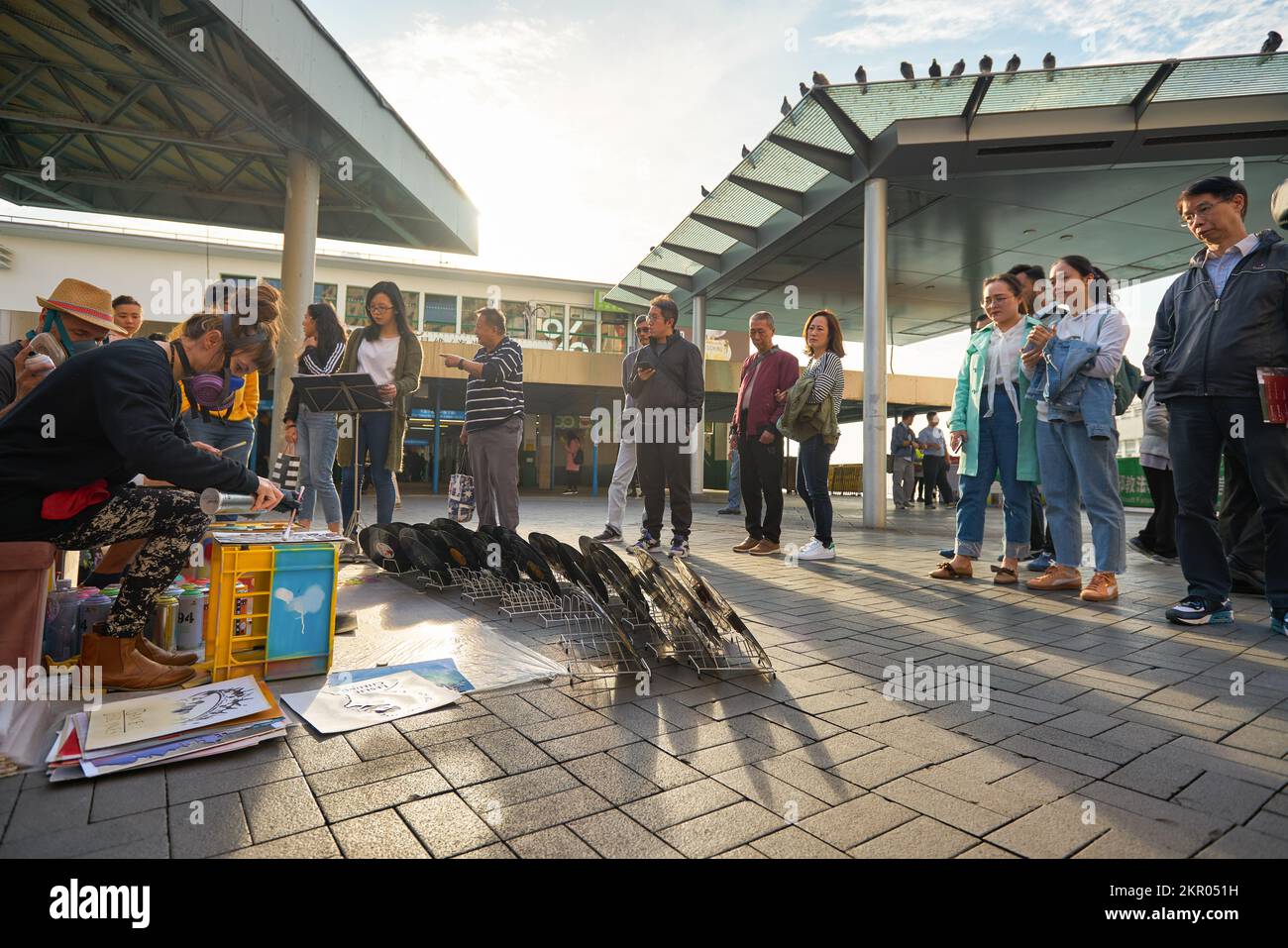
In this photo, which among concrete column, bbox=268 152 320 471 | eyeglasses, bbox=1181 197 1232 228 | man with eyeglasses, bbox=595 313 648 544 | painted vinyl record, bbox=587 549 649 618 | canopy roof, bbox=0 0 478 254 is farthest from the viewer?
concrete column, bbox=268 152 320 471

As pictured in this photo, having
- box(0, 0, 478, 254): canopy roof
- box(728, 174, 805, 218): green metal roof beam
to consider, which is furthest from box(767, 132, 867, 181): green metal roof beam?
box(0, 0, 478, 254): canopy roof

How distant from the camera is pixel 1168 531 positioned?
21.7 feet

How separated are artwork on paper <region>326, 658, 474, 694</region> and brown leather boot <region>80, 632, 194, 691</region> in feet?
1.85

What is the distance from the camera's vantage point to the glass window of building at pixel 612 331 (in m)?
25.9

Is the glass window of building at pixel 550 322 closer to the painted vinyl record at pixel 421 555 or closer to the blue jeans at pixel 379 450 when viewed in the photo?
the blue jeans at pixel 379 450

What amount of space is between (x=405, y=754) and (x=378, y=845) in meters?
0.50

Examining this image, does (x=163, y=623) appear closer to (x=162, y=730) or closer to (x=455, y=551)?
(x=162, y=730)

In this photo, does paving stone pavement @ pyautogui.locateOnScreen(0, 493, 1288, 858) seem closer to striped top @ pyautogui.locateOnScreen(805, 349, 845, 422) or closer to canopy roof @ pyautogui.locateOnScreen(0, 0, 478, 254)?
striped top @ pyautogui.locateOnScreen(805, 349, 845, 422)

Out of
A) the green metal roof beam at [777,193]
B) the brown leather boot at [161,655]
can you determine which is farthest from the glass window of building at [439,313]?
the brown leather boot at [161,655]

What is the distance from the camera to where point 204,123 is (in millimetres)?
11461

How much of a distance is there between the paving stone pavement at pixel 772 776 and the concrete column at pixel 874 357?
22.1ft

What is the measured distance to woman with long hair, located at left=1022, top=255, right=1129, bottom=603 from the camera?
4.20 metres

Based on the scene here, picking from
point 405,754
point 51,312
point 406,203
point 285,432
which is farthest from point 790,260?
point 405,754
